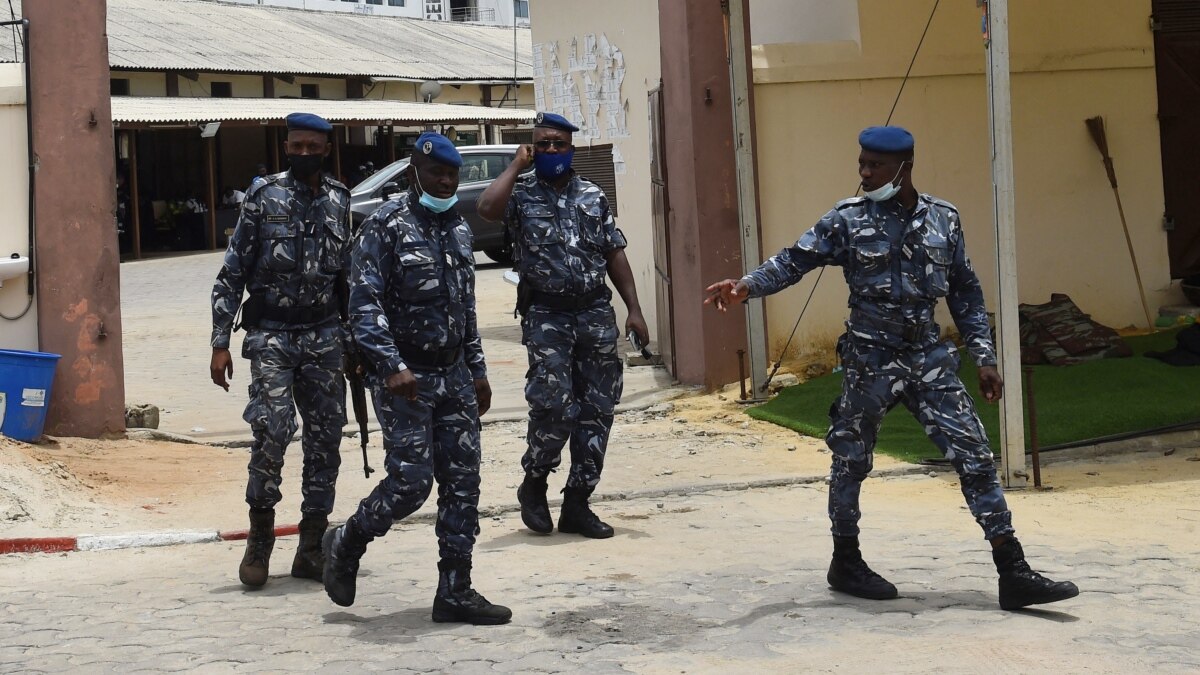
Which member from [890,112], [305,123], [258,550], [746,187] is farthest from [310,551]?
[890,112]

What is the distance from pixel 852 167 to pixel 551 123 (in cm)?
519

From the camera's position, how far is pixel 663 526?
7281 mm

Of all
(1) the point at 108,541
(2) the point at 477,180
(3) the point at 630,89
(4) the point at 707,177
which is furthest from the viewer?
(2) the point at 477,180

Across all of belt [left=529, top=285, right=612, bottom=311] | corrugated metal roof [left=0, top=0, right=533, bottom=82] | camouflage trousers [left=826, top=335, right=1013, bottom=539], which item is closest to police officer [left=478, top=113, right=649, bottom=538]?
belt [left=529, top=285, right=612, bottom=311]

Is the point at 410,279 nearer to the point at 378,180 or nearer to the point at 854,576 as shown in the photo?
the point at 854,576

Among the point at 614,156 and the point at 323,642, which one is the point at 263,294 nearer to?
the point at 323,642

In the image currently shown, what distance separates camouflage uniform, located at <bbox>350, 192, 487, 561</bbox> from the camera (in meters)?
5.32

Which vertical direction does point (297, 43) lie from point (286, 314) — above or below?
above

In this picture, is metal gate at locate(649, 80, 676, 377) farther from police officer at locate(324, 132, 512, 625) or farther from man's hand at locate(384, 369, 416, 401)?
man's hand at locate(384, 369, 416, 401)

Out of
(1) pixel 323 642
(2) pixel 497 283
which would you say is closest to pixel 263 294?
(1) pixel 323 642

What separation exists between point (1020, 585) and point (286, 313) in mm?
3014

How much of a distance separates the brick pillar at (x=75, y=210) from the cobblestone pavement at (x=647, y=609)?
2.71 m

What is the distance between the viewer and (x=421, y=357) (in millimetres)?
5387

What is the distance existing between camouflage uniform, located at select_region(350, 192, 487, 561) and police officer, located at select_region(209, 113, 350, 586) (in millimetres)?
679
